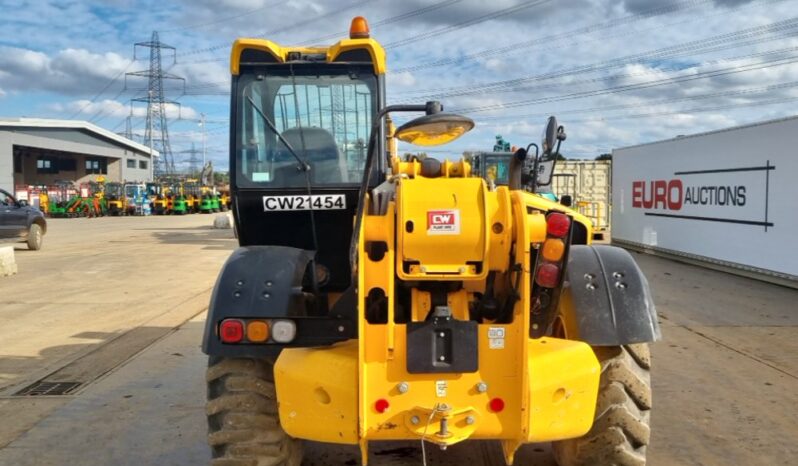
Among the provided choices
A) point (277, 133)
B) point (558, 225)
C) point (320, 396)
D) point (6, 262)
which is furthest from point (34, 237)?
point (558, 225)

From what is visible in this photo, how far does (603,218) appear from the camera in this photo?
2497 cm

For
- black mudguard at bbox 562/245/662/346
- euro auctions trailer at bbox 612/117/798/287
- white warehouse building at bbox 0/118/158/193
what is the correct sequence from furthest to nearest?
white warehouse building at bbox 0/118/158/193
euro auctions trailer at bbox 612/117/798/287
black mudguard at bbox 562/245/662/346

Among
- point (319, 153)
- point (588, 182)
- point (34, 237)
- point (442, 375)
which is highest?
point (588, 182)

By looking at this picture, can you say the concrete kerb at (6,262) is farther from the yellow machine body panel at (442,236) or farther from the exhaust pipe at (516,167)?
the yellow machine body panel at (442,236)

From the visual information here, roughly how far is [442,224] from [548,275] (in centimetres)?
57

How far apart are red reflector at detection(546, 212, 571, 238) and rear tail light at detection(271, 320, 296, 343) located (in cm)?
132

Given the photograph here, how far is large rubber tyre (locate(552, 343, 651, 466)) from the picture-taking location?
3332mm

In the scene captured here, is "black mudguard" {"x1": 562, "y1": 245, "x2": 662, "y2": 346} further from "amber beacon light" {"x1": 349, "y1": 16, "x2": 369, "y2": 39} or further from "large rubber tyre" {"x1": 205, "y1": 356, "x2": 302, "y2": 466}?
"amber beacon light" {"x1": 349, "y1": 16, "x2": 369, "y2": 39}

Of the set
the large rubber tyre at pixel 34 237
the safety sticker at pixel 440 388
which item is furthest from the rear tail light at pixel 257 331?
the large rubber tyre at pixel 34 237

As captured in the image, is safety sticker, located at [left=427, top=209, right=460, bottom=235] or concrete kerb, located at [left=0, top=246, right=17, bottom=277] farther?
concrete kerb, located at [left=0, top=246, right=17, bottom=277]

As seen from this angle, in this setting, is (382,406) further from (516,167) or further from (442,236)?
(516,167)

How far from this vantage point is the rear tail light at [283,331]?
10.7 ft

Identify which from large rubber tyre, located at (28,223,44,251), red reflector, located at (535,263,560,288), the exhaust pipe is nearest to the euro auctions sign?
the exhaust pipe

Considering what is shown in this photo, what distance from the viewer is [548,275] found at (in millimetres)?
3064
